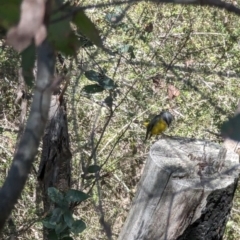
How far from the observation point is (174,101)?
4457 millimetres

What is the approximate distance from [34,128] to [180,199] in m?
1.58

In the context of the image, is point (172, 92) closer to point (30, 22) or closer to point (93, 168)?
point (93, 168)

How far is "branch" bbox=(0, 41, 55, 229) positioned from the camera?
1.97 feet

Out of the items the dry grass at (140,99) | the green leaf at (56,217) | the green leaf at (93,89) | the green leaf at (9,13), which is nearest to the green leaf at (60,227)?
the green leaf at (56,217)

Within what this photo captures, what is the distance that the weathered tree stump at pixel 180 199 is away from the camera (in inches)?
85.2

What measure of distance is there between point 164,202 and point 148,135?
5.67 feet

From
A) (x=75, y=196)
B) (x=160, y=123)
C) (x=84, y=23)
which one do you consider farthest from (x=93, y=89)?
(x=84, y=23)

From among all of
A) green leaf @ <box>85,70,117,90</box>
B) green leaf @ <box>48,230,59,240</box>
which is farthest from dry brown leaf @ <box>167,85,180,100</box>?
green leaf @ <box>48,230,59,240</box>

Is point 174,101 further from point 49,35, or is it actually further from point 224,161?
point 49,35

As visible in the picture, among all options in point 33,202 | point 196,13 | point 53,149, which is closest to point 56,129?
point 53,149

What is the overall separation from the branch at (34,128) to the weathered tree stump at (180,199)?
5.01 ft

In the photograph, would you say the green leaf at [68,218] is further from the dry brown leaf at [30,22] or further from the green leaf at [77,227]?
the dry brown leaf at [30,22]

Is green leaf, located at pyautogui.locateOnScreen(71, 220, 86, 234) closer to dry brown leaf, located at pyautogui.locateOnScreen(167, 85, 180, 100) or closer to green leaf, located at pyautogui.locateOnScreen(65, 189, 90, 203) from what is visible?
green leaf, located at pyautogui.locateOnScreen(65, 189, 90, 203)

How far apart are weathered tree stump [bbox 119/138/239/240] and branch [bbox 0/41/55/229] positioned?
5.01 ft
